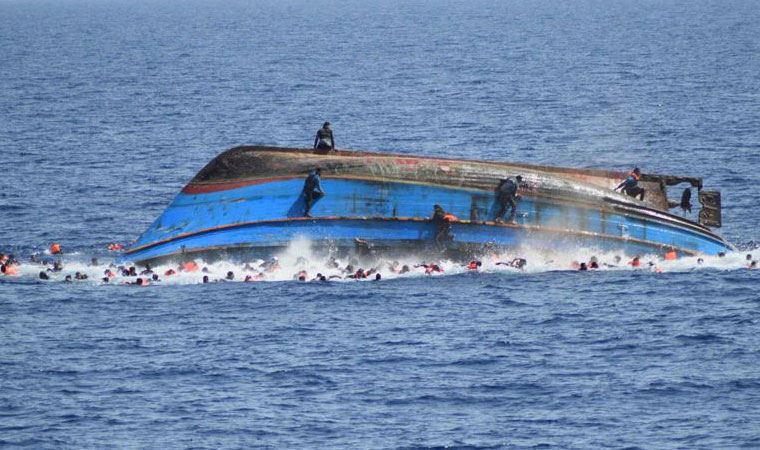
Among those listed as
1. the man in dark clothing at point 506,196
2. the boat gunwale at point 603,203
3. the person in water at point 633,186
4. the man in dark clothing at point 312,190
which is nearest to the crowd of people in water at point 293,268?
the man in dark clothing at point 506,196

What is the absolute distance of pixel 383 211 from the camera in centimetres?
6950

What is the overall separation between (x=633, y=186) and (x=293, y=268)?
1753cm

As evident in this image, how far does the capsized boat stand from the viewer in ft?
228

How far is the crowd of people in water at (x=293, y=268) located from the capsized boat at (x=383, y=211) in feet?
2.20

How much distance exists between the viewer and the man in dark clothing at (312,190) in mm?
69125

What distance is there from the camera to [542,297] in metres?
66.8

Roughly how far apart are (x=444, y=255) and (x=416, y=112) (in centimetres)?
6874

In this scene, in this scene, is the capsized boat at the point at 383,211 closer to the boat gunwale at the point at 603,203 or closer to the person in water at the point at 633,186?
the boat gunwale at the point at 603,203

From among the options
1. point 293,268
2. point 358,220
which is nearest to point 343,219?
point 358,220

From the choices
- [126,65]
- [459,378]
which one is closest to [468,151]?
[459,378]

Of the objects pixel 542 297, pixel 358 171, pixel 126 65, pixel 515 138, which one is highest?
pixel 126 65

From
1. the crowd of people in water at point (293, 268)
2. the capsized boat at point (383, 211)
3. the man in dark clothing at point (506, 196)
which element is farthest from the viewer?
the man in dark clothing at point (506, 196)

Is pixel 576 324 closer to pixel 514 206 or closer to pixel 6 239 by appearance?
pixel 514 206

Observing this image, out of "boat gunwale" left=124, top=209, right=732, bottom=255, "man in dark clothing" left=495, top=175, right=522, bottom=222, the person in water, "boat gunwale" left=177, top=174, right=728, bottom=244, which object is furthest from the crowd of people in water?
the person in water
